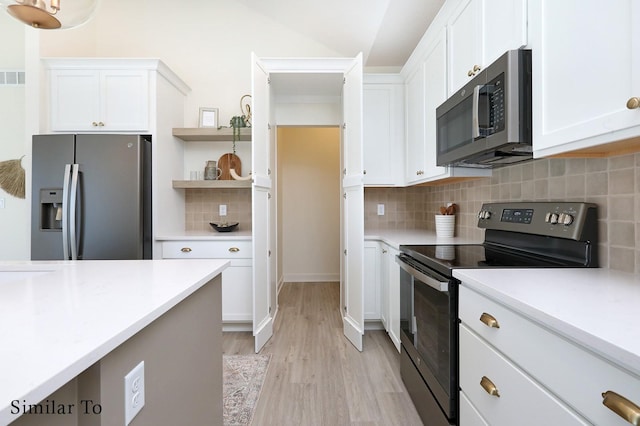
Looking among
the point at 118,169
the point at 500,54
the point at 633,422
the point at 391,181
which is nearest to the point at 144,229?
the point at 118,169

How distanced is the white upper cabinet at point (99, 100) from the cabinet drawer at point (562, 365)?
3.01m

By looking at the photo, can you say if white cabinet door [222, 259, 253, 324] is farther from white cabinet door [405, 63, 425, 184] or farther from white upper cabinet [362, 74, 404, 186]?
white cabinet door [405, 63, 425, 184]

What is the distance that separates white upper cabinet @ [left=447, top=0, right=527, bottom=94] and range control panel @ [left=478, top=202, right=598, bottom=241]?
2.29 feet

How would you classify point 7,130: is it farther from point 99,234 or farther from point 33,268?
point 33,268

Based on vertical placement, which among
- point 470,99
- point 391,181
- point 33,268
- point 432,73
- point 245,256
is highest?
point 432,73

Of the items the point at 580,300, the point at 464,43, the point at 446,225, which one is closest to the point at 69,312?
the point at 580,300

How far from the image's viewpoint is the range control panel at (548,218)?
4.05 feet

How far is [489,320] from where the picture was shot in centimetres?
100

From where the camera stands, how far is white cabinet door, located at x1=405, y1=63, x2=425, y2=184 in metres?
2.44

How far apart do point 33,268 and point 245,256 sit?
1.65 meters

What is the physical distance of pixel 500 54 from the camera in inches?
54.2

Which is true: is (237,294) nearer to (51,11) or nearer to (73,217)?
(73,217)

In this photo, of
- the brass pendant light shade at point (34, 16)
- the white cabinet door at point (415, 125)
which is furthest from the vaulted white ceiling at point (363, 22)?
the brass pendant light shade at point (34, 16)

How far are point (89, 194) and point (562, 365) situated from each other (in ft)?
10.1
